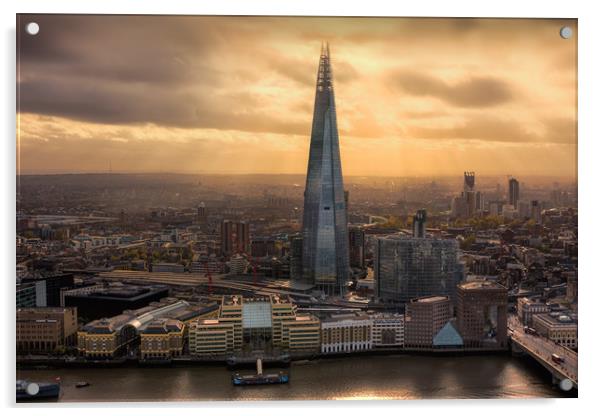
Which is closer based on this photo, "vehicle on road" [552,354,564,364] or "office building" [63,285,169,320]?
"vehicle on road" [552,354,564,364]

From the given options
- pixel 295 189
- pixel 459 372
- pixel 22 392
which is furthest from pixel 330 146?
pixel 22 392

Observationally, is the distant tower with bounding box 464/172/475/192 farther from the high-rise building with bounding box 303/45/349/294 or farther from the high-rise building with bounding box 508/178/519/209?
the high-rise building with bounding box 303/45/349/294

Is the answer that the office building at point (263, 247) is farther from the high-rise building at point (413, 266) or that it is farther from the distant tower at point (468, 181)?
the distant tower at point (468, 181)

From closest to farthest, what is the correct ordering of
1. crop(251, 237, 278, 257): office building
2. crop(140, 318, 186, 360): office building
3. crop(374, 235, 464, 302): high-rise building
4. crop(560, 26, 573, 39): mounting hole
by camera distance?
crop(560, 26, 573, 39): mounting hole, crop(140, 318, 186, 360): office building, crop(374, 235, 464, 302): high-rise building, crop(251, 237, 278, 257): office building

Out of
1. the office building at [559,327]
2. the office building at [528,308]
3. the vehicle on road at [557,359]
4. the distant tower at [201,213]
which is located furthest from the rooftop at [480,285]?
the distant tower at [201,213]

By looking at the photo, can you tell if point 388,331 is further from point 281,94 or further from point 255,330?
point 281,94

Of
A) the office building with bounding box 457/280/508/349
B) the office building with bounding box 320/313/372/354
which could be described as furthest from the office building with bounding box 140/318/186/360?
the office building with bounding box 457/280/508/349
